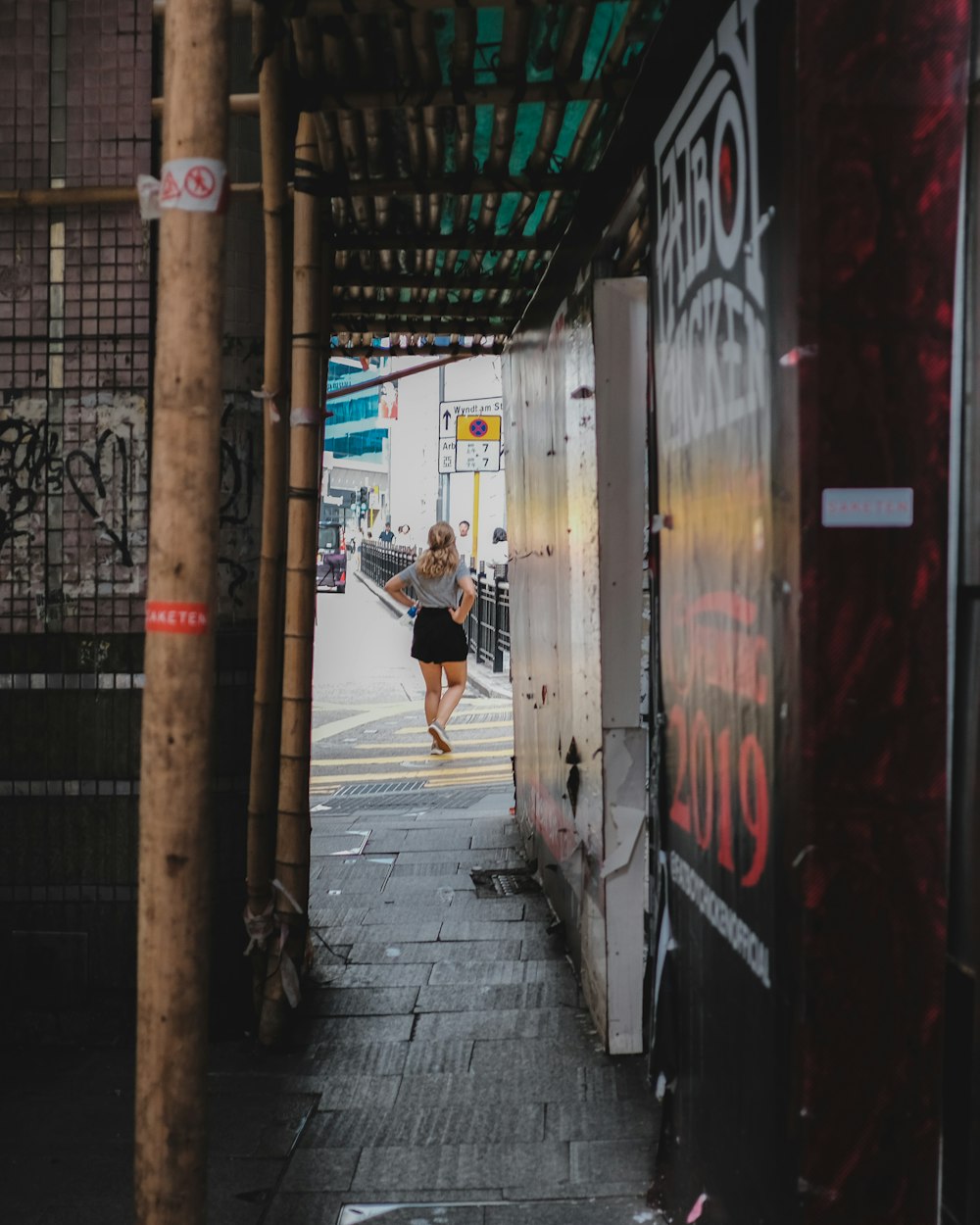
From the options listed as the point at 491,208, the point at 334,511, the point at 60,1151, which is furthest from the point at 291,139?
the point at 334,511

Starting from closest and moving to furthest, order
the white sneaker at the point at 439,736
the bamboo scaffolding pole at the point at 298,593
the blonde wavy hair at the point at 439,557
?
1. the bamboo scaffolding pole at the point at 298,593
2. the blonde wavy hair at the point at 439,557
3. the white sneaker at the point at 439,736

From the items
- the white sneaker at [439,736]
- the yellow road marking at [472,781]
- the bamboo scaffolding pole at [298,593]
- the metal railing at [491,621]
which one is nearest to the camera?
the bamboo scaffolding pole at [298,593]

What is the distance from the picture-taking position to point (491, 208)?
5.80 m

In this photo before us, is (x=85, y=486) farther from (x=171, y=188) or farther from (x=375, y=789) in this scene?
(x=375, y=789)

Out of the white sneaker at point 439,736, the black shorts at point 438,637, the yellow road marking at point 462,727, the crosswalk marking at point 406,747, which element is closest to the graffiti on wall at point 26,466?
the crosswalk marking at point 406,747

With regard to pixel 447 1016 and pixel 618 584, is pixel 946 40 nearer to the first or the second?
pixel 618 584

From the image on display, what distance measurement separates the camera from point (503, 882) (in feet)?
23.0

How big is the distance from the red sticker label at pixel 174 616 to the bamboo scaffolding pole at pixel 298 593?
2.55m

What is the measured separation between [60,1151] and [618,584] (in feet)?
9.05

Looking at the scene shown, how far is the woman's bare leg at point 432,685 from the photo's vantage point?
11.2m

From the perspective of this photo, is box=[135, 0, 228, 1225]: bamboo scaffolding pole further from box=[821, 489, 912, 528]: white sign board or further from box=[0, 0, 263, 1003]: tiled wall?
box=[0, 0, 263, 1003]: tiled wall

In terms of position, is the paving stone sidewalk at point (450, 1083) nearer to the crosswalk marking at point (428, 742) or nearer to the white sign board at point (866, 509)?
the white sign board at point (866, 509)

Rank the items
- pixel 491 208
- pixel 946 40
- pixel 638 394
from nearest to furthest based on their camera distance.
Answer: pixel 946 40 < pixel 638 394 < pixel 491 208

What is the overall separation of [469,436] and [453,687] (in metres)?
9.91
